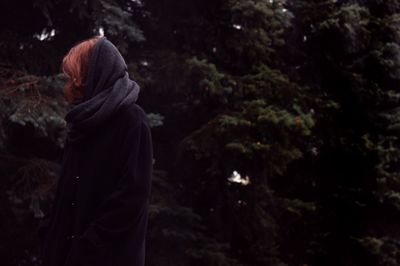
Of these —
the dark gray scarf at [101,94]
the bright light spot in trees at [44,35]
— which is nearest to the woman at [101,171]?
the dark gray scarf at [101,94]

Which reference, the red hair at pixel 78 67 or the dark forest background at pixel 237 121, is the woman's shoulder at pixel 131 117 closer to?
the red hair at pixel 78 67

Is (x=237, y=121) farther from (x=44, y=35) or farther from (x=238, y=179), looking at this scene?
(x=44, y=35)

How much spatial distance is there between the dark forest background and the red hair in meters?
2.42

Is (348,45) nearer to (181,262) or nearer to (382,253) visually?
(382,253)

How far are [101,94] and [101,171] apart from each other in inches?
12.6

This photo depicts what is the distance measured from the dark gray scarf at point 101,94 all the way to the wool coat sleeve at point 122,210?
0.13 meters

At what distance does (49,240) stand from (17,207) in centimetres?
342

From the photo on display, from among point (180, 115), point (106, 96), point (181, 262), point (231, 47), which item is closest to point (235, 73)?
point (231, 47)

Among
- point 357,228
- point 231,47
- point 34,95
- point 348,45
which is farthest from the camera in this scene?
point 357,228

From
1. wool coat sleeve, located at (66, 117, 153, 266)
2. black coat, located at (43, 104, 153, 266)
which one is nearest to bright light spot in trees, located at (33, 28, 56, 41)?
black coat, located at (43, 104, 153, 266)

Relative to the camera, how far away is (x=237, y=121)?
19.1 feet

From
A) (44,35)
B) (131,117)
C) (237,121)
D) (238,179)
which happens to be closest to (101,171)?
(131,117)

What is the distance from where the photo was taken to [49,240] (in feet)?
7.70

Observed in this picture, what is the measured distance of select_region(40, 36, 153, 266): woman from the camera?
7.20ft
